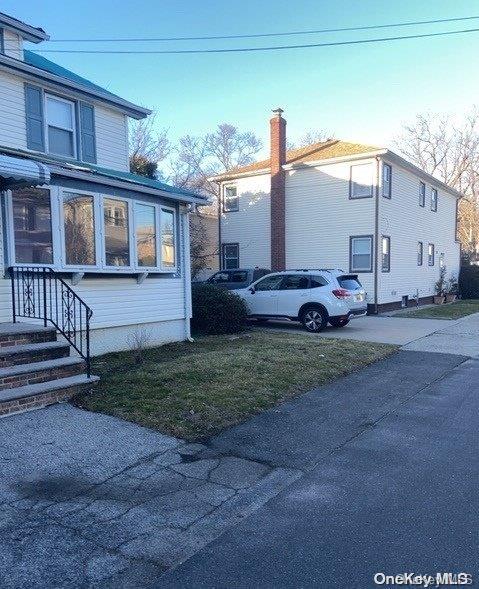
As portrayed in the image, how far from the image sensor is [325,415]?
19.6 feet

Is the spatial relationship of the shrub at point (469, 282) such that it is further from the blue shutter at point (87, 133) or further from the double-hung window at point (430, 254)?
the blue shutter at point (87, 133)

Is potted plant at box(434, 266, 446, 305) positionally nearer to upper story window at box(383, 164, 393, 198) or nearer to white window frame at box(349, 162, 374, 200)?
upper story window at box(383, 164, 393, 198)

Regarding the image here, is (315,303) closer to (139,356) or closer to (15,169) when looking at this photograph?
(139,356)

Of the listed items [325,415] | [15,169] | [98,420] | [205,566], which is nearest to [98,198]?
[15,169]

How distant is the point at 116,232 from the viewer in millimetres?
9336

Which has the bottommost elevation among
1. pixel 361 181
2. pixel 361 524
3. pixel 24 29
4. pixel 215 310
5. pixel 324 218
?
pixel 361 524

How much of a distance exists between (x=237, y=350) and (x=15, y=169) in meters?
5.10

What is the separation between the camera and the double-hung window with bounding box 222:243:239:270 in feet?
76.3

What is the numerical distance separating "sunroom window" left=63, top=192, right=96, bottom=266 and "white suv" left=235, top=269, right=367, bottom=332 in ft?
21.6

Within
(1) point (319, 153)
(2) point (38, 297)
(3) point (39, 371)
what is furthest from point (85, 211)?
(1) point (319, 153)

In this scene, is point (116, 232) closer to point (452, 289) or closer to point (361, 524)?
point (361, 524)

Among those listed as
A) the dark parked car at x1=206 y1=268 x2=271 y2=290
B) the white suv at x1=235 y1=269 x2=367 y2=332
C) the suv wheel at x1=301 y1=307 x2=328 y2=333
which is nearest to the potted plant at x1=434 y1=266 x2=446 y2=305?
the dark parked car at x1=206 y1=268 x2=271 y2=290

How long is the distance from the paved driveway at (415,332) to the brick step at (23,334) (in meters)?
7.22

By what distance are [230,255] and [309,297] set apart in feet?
34.4
